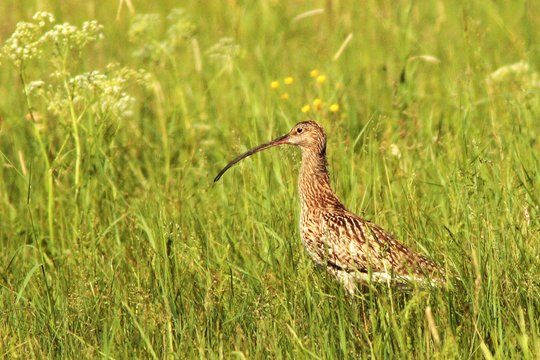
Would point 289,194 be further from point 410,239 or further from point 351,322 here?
point 351,322

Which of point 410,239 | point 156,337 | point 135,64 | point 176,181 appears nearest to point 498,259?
point 410,239

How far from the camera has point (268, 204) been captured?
6938mm

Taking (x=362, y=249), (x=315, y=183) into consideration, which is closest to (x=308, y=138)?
(x=315, y=183)

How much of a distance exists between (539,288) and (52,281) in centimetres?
264

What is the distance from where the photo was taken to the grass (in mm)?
5309

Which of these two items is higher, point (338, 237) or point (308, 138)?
point (308, 138)

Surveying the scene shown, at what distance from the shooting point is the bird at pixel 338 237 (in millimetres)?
5898

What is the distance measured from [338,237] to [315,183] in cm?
63

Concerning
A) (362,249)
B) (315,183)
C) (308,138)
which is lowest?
(362,249)

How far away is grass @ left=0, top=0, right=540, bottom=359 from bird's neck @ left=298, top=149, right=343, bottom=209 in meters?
0.20

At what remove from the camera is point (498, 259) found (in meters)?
5.51

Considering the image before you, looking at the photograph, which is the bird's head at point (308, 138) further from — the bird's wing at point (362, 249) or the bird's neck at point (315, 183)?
the bird's wing at point (362, 249)

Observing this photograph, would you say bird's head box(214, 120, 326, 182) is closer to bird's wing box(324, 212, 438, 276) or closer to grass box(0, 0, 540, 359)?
grass box(0, 0, 540, 359)

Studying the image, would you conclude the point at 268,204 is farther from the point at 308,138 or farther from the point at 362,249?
the point at 362,249
